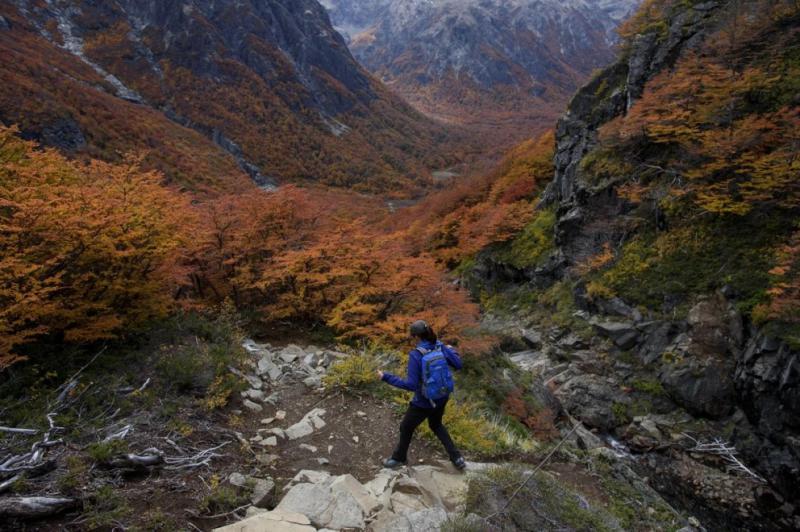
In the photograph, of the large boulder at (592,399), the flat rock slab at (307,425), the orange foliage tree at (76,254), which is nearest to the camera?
the orange foliage tree at (76,254)

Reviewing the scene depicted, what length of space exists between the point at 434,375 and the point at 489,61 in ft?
592

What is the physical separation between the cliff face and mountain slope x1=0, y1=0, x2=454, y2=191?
4105 centimetres

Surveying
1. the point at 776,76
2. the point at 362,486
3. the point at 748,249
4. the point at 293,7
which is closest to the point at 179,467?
the point at 362,486

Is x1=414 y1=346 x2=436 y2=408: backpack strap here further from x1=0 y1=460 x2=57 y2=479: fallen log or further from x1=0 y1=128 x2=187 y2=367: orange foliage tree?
x1=0 y1=128 x2=187 y2=367: orange foliage tree

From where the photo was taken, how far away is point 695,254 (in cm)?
→ 1298

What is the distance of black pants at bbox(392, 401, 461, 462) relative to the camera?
187 inches

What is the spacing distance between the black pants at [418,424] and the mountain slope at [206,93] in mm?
41777

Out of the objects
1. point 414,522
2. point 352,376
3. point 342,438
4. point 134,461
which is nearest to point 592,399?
point 352,376

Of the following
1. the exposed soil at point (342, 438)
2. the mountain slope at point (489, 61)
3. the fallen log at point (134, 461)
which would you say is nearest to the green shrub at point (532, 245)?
the exposed soil at point (342, 438)

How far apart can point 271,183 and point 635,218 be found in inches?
2301

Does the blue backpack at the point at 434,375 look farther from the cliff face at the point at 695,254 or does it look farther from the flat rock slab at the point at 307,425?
the cliff face at the point at 695,254

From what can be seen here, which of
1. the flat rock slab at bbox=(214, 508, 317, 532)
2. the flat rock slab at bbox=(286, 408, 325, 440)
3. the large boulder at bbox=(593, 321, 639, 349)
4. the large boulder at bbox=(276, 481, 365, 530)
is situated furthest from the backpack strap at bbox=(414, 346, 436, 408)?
the large boulder at bbox=(593, 321, 639, 349)

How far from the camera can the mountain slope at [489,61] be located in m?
146

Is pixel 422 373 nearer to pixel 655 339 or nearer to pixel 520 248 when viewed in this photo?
pixel 655 339
